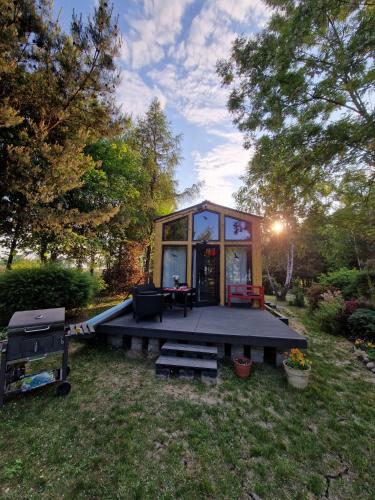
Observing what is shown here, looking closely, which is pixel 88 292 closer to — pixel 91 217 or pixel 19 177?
pixel 91 217

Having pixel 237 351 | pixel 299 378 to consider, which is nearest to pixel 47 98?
pixel 237 351

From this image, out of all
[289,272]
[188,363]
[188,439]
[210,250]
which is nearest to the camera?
[188,439]

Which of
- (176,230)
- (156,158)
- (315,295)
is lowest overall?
(315,295)

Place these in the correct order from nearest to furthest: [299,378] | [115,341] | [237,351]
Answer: [299,378] < [237,351] < [115,341]

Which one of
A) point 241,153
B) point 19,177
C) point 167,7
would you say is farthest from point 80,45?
point 241,153

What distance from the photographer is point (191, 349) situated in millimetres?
3459

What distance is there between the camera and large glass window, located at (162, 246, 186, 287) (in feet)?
22.3

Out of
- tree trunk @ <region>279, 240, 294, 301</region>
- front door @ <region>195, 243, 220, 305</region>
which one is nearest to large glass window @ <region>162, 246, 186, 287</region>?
front door @ <region>195, 243, 220, 305</region>

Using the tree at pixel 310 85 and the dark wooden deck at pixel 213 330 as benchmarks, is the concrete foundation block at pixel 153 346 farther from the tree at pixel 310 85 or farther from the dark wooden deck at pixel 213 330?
the tree at pixel 310 85

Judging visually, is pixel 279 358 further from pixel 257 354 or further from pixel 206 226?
pixel 206 226

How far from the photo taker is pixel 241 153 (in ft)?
21.3

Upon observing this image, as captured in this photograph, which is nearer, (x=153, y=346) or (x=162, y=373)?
(x=162, y=373)

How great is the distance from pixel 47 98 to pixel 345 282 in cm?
1200

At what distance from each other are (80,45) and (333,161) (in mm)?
7289
